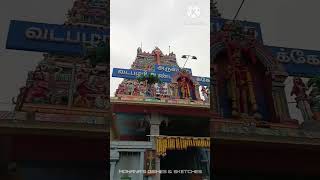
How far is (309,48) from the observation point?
15.1ft

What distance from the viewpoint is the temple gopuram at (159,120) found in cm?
321

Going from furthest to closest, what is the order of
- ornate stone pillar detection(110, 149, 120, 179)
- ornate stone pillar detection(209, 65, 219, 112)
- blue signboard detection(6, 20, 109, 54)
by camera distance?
ornate stone pillar detection(209, 65, 219, 112)
blue signboard detection(6, 20, 109, 54)
ornate stone pillar detection(110, 149, 120, 179)

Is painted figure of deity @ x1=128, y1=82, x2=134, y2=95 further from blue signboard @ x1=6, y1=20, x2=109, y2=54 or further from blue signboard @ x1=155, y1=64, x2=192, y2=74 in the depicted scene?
blue signboard @ x1=6, y1=20, x2=109, y2=54

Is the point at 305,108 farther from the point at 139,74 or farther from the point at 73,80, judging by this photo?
the point at 73,80

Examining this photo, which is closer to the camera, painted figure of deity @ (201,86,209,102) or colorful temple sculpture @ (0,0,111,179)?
painted figure of deity @ (201,86,209,102)

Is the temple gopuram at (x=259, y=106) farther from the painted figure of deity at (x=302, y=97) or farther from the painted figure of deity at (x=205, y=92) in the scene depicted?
the painted figure of deity at (x=205, y=92)

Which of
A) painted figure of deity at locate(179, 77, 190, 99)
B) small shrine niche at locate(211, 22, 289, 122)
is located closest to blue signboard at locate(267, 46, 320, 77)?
small shrine niche at locate(211, 22, 289, 122)

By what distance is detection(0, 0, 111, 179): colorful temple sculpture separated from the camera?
12.2ft

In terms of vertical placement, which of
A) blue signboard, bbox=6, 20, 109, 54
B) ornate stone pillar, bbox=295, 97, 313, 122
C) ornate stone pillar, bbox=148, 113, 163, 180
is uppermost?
blue signboard, bbox=6, 20, 109, 54

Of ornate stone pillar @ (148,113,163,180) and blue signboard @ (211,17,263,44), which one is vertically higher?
blue signboard @ (211,17,263,44)

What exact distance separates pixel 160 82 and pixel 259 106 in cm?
169

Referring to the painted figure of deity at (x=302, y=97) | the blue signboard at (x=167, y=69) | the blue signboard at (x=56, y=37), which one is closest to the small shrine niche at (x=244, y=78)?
the painted figure of deity at (x=302, y=97)

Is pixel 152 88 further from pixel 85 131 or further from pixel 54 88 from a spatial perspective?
pixel 54 88

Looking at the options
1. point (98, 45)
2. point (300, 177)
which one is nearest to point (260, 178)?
point (300, 177)
